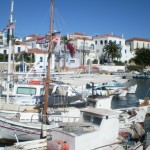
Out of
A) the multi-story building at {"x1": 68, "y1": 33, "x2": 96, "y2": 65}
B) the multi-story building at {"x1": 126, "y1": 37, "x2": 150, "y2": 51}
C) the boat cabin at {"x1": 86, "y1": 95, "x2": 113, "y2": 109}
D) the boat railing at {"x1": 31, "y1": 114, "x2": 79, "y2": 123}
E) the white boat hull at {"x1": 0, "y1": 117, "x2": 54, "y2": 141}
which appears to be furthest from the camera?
the multi-story building at {"x1": 126, "y1": 37, "x2": 150, "y2": 51}

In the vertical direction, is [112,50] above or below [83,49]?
above

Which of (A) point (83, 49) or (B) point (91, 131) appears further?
(A) point (83, 49)

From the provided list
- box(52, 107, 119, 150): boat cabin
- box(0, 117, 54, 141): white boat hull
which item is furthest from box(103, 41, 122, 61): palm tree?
box(52, 107, 119, 150): boat cabin

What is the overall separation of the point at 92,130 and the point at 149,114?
1445cm

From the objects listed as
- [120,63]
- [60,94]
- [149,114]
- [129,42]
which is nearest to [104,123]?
[60,94]

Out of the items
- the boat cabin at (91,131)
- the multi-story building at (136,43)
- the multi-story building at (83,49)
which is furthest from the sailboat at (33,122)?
the multi-story building at (136,43)

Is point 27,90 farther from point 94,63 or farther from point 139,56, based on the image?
point 139,56

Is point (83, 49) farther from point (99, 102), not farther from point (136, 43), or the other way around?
point (99, 102)

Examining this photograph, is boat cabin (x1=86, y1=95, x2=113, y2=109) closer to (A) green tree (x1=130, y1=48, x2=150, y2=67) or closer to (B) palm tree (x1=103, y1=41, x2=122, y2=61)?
(B) palm tree (x1=103, y1=41, x2=122, y2=61)

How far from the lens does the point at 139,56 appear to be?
98875mm

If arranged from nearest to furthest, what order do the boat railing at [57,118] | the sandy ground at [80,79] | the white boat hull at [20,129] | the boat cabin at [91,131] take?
the boat cabin at [91,131] → the white boat hull at [20,129] → the boat railing at [57,118] → the sandy ground at [80,79]

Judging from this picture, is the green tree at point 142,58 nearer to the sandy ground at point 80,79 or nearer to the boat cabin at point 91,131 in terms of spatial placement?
the sandy ground at point 80,79

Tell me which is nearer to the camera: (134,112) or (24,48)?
(134,112)

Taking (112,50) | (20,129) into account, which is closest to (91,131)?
(20,129)
